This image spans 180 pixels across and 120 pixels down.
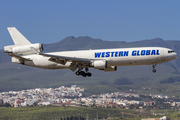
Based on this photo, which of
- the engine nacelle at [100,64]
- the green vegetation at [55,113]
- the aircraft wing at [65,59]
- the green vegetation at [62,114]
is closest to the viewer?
the aircraft wing at [65,59]

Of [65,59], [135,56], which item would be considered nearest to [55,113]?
[65,59]

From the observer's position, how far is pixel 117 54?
62.2 m

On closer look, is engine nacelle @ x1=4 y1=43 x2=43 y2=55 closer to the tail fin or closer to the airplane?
the airplane

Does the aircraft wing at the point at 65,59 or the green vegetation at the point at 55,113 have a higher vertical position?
the aircraft wing at the point at 65,59

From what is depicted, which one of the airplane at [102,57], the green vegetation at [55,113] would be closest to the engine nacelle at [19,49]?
the airplane at [102,57]

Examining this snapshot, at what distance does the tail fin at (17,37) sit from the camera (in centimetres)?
7006

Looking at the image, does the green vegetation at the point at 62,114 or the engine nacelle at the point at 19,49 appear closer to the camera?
the engine nacelle at the point at 19,49

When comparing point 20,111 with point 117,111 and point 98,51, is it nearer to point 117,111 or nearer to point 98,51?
point 117,111

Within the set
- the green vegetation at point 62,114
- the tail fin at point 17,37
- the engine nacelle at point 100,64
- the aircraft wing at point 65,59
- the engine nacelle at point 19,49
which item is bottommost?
the green vegetation at point 62,114

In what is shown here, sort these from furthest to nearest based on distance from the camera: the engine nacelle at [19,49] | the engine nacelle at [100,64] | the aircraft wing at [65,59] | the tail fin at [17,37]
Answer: the tail fin at [17,37] < the engine nacelle at [19,49] < the engine nacelle at [100,64] < the aircraft wing at [65,59]

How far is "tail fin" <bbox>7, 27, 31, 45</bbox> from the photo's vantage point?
70062 millimetres

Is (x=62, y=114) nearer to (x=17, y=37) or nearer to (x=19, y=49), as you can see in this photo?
(x=17, y=37)

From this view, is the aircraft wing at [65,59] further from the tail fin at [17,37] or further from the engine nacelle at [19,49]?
the tail fin at [17,37]

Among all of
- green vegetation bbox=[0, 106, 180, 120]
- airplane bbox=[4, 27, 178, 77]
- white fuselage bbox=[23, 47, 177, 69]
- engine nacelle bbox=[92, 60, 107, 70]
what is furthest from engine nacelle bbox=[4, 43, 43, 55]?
green vegetation bbox=[0, 106, 180, 120]
